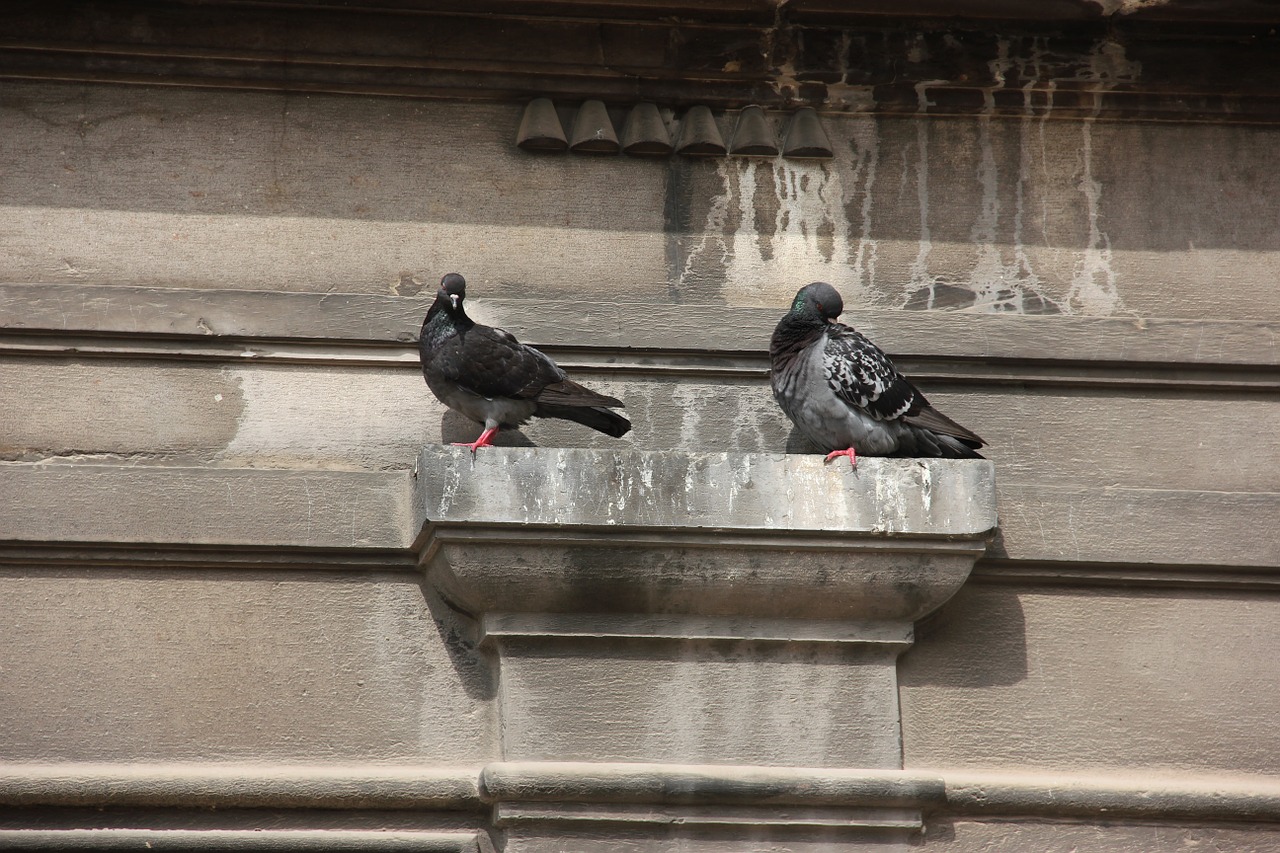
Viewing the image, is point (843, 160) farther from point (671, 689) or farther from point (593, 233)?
point (671, 689)

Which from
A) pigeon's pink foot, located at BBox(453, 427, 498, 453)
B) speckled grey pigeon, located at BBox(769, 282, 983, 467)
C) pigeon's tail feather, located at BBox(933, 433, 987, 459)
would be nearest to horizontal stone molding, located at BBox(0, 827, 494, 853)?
pigeon's pink foot, located at BBox(453, 427, 498, 453)

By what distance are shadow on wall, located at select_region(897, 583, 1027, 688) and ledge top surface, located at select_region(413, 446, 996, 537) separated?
37 cm

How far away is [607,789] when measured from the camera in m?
4.67

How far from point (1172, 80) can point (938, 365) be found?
1.38 meters

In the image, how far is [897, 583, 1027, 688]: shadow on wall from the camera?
199 inches

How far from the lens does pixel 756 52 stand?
5.59m

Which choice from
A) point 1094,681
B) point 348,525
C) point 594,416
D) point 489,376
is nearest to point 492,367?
point 489,376

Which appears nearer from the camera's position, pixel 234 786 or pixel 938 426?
pixel 234 786

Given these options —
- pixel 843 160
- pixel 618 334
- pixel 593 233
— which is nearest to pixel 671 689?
pixel 618 334

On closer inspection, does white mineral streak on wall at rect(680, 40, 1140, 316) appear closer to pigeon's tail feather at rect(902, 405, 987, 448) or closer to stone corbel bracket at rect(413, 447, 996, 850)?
pigeon's tail feather at rect(902, 405, 987, 448)

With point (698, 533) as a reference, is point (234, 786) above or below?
below

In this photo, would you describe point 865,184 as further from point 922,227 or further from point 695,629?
point 695,629

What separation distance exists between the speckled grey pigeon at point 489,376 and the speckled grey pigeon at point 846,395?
1.86 ft

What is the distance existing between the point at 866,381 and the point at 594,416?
862 millimetres
